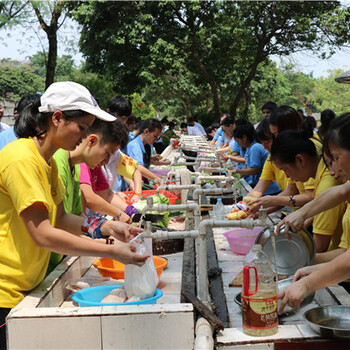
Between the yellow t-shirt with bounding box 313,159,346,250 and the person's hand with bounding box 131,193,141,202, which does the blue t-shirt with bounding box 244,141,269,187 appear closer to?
the person's hand with bounding box 131,193,141,202

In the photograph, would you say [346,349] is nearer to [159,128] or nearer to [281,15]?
[159,128]

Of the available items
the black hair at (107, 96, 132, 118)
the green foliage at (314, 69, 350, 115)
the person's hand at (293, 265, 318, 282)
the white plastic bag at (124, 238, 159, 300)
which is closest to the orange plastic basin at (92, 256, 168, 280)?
the white plastic bag at (124, 238, 159, 300)

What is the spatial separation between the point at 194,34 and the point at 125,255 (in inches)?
778

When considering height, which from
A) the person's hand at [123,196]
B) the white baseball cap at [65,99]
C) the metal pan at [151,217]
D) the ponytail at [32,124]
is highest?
the white baseball cap at [65,99]

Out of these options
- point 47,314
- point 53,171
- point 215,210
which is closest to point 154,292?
point 47,314

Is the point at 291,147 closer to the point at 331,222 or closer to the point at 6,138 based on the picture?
the point at 331,222

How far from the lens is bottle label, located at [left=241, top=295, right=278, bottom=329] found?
183cm

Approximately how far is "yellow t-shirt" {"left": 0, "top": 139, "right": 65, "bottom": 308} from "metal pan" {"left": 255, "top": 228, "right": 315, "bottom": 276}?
1207mm

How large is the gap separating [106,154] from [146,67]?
731 inches

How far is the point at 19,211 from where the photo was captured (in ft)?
6.10

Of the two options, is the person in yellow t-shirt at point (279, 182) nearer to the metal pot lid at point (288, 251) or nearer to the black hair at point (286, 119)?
the black hair at point (286, 119)

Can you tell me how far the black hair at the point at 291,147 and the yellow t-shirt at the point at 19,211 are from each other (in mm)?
1835

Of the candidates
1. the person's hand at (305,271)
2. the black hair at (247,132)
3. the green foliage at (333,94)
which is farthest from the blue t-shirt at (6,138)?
the green foliage at (333,94)

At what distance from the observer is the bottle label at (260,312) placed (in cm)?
183
